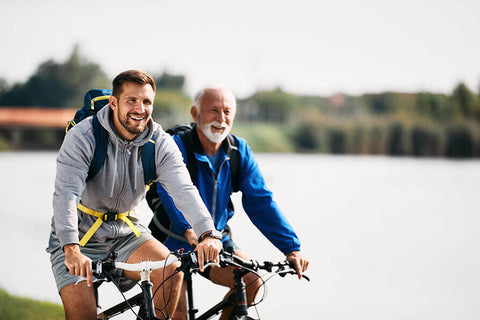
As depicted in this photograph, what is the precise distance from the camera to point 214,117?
3.51 meters

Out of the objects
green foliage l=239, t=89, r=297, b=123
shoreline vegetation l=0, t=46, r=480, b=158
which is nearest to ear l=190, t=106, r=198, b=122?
shoreline vegetation l=0, t=46, r=480, b=158

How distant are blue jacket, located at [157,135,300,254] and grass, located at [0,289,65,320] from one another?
2486 mm

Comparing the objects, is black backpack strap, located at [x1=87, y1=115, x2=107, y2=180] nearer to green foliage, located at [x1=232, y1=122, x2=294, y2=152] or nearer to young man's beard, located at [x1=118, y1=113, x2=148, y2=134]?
young man's beard, located at [x1=118, y1=113, x2=148, y2=134]

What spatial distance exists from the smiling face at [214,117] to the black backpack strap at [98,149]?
0.95 m

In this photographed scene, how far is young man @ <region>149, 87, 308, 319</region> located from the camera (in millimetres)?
3139

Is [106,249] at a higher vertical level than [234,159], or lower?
lower

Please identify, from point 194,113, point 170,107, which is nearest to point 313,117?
point 170,107

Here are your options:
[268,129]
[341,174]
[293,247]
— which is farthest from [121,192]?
[268,129]

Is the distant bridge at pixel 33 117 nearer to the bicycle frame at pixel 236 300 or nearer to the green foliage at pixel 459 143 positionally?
the green foliage at pixel 459 143

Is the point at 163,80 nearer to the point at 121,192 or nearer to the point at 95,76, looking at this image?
the point at 95,76

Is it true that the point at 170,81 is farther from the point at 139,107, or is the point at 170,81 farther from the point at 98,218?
the point at 139,107

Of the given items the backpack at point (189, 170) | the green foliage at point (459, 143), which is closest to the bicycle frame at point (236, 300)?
the backpack at point (189, 170)

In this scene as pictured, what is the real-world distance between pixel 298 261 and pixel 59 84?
65349 mm

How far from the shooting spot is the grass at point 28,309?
521cm
